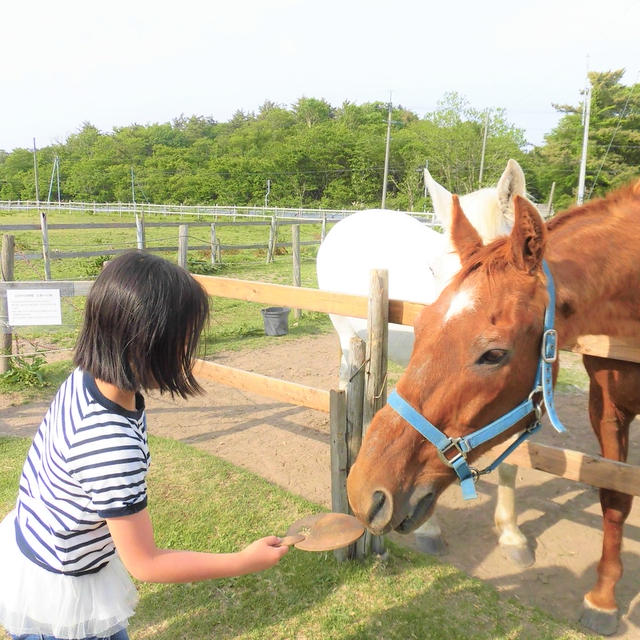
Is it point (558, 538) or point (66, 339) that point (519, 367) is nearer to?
point (558, 538)

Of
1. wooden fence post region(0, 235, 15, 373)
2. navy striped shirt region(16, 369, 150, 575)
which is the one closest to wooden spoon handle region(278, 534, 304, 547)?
navy striped shirt region(16, 369, 150, 575)

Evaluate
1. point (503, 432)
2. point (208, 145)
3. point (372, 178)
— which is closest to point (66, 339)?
point (503, 432)

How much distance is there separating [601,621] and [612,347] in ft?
4.53

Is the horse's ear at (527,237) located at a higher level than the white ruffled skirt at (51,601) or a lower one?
higher

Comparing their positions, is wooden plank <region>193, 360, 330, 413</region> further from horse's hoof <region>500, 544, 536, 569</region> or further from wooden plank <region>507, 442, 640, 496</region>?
horse's hoof <region>500, 544, 536, 569</region>

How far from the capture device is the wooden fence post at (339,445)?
2662 millimetres

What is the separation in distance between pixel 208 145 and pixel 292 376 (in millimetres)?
79436

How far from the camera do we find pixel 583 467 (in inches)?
87.3

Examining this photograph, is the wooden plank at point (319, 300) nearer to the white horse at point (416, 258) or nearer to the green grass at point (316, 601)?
the white horse at point (416, 258)

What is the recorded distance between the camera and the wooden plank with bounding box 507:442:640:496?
6.91 ft

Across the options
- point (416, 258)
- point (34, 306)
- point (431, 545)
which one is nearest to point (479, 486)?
point (431, 545)

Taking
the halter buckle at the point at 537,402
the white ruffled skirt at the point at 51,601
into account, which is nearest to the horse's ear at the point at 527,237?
the halter buckle at the point at 537,402

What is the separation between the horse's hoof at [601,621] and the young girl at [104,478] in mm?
1929

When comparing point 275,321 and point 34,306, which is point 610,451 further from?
point 275,321
